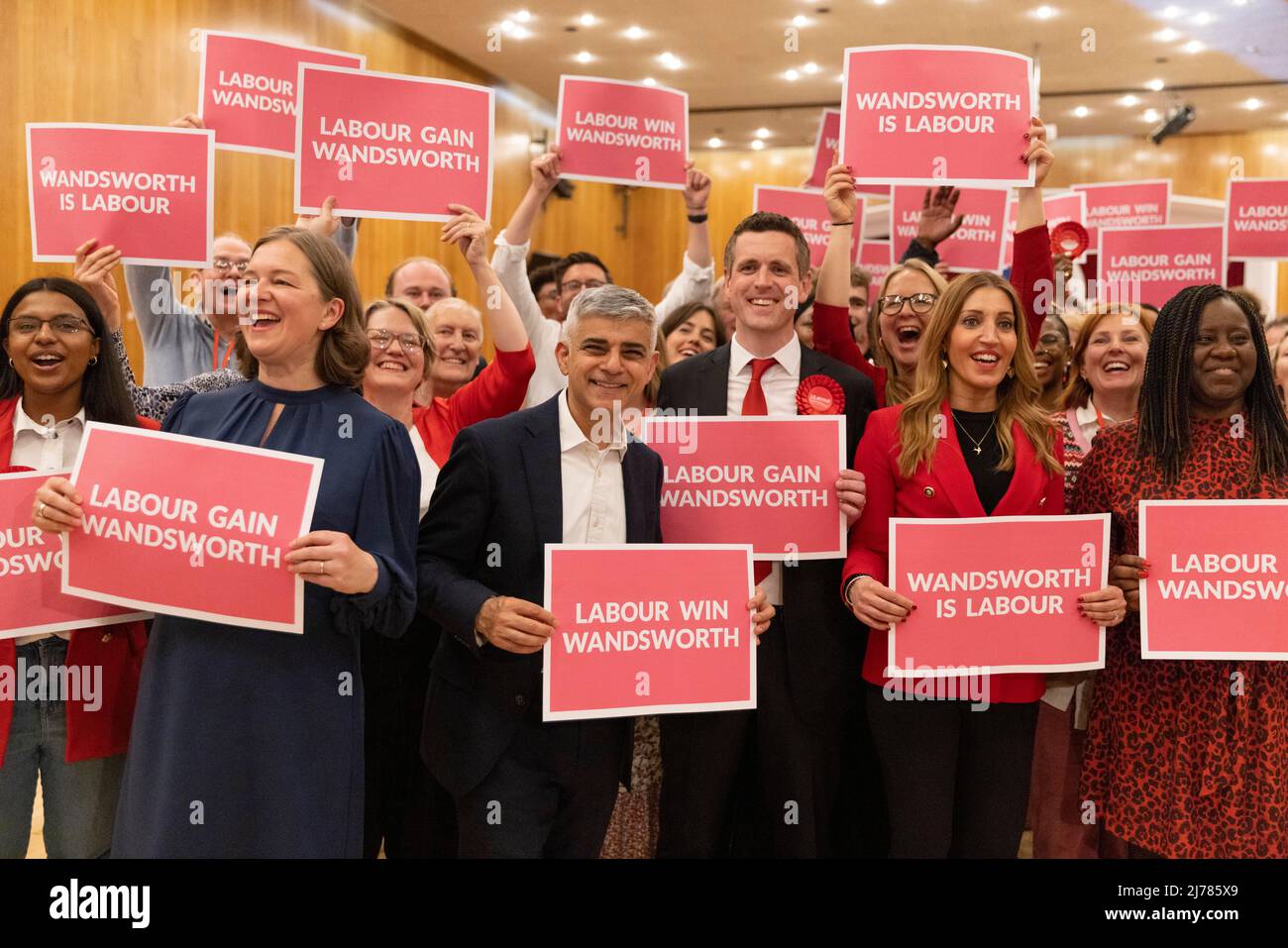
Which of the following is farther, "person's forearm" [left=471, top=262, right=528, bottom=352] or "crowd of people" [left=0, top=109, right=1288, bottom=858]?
"person's forearm" [left=471, top=262, right=528, bottom=352]

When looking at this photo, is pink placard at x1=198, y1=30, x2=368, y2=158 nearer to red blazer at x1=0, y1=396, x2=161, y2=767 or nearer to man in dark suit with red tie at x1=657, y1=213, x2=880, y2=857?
red blazer at x1=0, y1=396, x2=161, y2=767

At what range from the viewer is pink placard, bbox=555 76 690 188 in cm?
380

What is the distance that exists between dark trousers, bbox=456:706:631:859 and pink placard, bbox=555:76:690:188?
6.91 ft

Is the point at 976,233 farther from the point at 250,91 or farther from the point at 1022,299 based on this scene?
the point at 250,91

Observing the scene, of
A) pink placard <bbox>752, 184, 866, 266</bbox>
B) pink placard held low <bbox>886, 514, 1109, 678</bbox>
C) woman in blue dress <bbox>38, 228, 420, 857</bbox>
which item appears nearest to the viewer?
woman in blue dress <bbox>38, 228, 420, 857</bbox>

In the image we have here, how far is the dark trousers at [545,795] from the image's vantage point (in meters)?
2.28

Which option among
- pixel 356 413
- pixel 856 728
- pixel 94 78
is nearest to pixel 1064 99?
pixel 94 78

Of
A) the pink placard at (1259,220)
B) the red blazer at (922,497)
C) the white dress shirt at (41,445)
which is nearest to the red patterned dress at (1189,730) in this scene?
the red blazer at (922,497)

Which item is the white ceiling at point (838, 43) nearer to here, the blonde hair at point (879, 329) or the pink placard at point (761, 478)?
the blonde hair at point (879, 329)

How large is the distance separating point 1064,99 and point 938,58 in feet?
31.5

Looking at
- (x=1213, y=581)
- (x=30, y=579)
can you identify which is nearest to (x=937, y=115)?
(x=1213, y=581)

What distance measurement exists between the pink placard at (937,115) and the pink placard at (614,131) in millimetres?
853

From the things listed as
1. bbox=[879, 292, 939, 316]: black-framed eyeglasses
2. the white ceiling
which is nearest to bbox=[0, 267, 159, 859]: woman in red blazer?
bbox=[879, 292, 939, 316]: black-framed eyeglasses

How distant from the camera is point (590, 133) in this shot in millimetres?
3812
